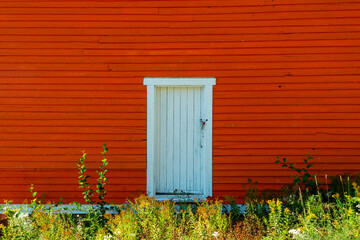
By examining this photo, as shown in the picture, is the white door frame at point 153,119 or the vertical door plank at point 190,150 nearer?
the white door frame at point 153,119

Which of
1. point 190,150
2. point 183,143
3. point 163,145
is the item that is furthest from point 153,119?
point 190,150

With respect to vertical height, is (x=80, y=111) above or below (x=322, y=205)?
above

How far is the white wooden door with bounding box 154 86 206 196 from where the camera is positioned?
684 centimetres

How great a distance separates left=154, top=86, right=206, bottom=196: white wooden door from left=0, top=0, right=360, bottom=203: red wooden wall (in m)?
0.31

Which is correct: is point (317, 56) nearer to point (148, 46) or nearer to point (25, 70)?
point (148, 46)

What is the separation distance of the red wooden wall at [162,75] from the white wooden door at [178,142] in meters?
0.31

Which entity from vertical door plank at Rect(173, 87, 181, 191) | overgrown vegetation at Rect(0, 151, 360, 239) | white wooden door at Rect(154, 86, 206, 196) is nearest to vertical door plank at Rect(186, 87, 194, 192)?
white wooden door at Rect(154, 86, 206, 196)

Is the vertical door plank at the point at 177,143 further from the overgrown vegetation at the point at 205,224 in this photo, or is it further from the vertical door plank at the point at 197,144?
the overgrown vegetation at the point at 205,224

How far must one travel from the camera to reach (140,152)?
669 centimetres

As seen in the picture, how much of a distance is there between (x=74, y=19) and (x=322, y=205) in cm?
477

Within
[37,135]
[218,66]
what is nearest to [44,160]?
[37,135]

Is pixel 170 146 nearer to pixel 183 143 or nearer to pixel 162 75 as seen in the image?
pixel 183 143

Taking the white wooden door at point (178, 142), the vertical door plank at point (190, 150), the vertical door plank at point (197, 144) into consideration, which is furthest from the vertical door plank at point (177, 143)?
the vertical door plank at point (197, 144)

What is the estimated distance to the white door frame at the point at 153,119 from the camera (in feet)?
21.8
